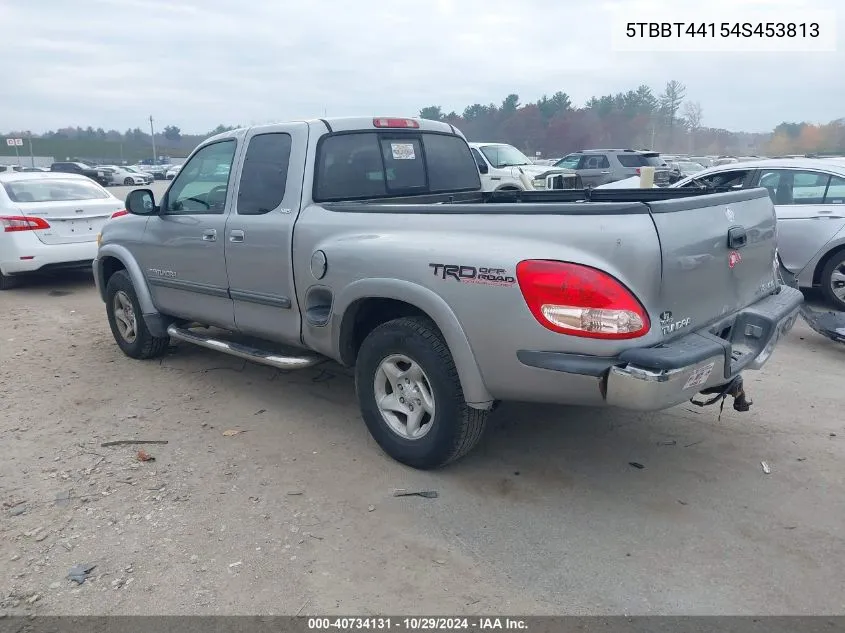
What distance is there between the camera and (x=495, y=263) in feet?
10.1

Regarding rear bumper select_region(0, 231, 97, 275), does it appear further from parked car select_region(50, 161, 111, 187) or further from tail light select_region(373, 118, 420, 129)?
parked car select_region(50, 161, 111, 187)

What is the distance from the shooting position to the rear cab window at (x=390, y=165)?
169 inches

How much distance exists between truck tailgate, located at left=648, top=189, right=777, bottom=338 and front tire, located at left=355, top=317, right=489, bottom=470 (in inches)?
42.3

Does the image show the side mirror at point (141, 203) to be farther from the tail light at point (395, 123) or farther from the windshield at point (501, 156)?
the windshield at point (501, 156)

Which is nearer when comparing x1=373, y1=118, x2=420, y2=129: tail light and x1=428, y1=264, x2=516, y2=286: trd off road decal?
x1=428, y1=264, x2=516, y2=286: trd off road decal

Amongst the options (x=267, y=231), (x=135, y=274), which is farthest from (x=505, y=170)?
(x=267, y=231)

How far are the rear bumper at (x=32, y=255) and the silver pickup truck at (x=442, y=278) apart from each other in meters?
3.96

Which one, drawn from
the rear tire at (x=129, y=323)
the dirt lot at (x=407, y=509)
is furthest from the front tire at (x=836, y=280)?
the rear tire at (x=129, y=323)

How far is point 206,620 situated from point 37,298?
748cm

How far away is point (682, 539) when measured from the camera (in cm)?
310

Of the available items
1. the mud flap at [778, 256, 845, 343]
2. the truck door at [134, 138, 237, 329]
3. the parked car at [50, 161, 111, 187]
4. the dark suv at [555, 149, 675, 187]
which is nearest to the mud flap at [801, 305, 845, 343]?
the mud flap at [778, 256, 845, 343]

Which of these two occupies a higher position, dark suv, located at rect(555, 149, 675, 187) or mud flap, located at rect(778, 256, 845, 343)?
dark suv, located at rect(555, 149, 675, 187)

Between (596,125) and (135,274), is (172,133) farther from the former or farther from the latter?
(135,274)

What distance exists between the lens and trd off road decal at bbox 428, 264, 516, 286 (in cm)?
306
